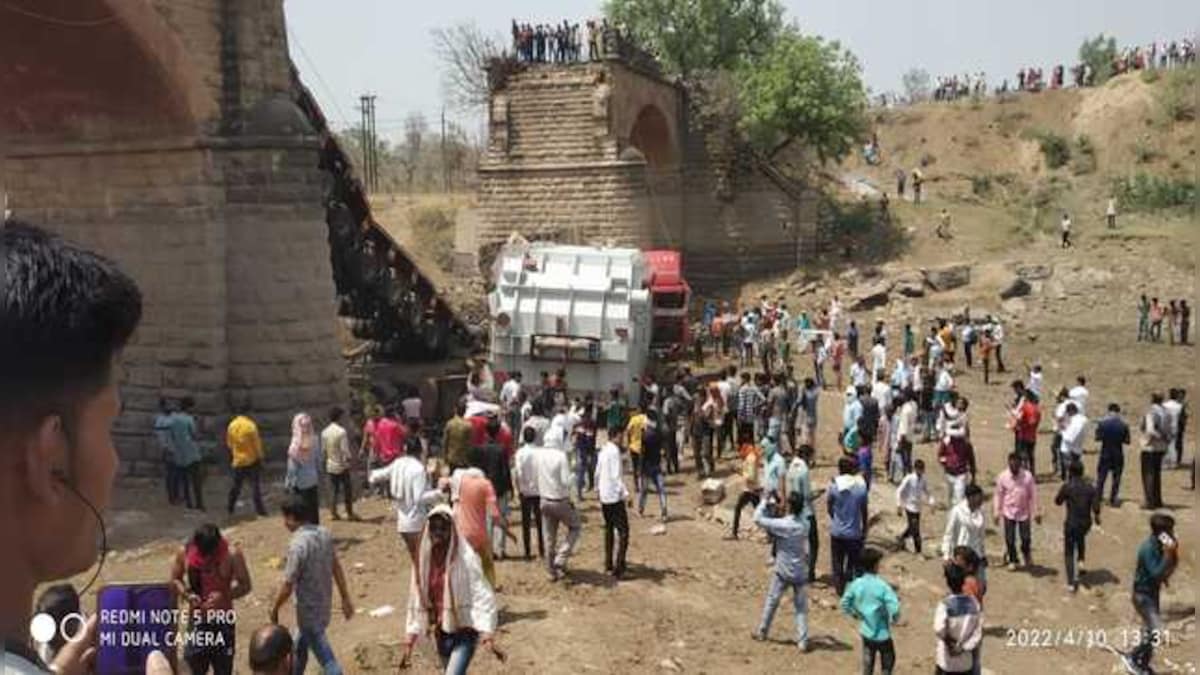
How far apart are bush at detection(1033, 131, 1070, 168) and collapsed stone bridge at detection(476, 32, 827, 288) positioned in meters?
13.7

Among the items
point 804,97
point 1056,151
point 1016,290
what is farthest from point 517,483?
point 1056,151

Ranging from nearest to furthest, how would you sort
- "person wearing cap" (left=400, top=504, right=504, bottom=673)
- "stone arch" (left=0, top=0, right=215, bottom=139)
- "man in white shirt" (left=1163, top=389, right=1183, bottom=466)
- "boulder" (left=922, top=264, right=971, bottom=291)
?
"person wearing cap" (left=400, top=504, right=504, bottom=673) → "stone arch" (left=0, top=0, right=215, bottom=139) → "man in white shirt" (left=1163, top=389, right=1183, bottom=466) → "boulder" (left=922, top=264, right=971, bottom=291)

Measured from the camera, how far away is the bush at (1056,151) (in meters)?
42.7

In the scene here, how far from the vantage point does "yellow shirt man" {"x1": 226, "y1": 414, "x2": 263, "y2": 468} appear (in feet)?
40.7

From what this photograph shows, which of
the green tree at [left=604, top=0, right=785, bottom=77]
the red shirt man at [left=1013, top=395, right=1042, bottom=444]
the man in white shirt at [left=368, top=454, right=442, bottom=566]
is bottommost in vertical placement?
the red shirt man at [left=1013, top=395, right=1042, bottom=444]

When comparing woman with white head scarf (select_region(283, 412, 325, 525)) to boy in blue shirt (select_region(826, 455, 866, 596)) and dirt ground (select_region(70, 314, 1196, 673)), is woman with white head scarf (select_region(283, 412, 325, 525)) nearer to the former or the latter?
dirt ground (select_region(70, 314, 1196, 673))

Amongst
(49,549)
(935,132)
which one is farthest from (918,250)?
(49,549)

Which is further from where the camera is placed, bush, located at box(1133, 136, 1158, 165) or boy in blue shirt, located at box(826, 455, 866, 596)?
bush, located at box(1133, 136, 1158, 165)

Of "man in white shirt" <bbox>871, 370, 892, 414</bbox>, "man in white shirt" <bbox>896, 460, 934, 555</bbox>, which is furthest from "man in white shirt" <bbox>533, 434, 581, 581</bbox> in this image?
"man in white shirt" <bbox>871, 370, 892, 414</bbox>

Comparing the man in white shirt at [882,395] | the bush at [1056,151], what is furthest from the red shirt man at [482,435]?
the bush at [1056,151]

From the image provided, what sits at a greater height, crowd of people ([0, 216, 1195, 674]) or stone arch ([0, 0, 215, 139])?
stone arch ([0, 0, 215, 139])

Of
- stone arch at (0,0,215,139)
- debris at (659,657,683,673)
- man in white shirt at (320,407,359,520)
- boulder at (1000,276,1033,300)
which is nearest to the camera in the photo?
debris at (659,657,683,673)
